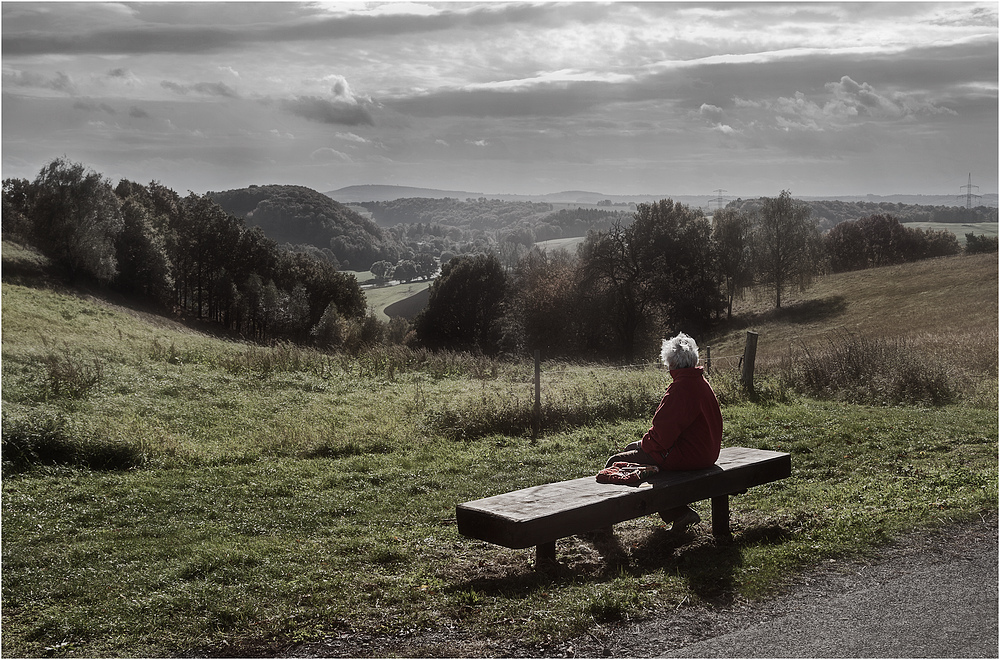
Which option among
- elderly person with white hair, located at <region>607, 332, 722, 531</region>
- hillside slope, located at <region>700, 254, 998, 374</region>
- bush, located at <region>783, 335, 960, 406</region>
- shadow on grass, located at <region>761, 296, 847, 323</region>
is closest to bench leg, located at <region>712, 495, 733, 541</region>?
elderly person with white hair, located at <region>607, 332, 722, 531</region>

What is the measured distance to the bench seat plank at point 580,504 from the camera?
542 cm

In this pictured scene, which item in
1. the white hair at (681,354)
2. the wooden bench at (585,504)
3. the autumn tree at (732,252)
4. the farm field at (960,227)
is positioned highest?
the farm field at (960,227)

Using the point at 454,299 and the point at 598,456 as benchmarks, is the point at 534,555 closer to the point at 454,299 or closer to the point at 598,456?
the point at 598,456

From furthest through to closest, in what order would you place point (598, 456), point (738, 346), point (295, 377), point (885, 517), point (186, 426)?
point (738, 346) < point (295, 377) < point (186, 426) < point (598, 456) < point (885, 517)

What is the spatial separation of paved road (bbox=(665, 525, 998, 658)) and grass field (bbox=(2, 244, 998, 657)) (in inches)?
14.5

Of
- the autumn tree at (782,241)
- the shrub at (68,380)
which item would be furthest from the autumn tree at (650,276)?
the shrub at (68,380)

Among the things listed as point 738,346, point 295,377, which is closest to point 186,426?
point 295,377

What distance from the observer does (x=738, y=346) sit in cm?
4569

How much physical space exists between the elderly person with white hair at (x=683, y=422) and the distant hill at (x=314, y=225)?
104222mm

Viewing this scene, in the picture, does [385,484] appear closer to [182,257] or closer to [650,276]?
[650,276]

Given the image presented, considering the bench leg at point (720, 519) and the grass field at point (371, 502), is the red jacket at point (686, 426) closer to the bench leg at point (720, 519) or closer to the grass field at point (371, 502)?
the bench leg at point (720, 519)

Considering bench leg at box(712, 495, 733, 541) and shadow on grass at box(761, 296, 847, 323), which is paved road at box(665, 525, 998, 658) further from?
shadow on grass at box(761, 296, 847, 323)

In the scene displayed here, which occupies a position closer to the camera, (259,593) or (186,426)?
(259,593)

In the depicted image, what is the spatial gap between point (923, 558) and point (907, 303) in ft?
153
